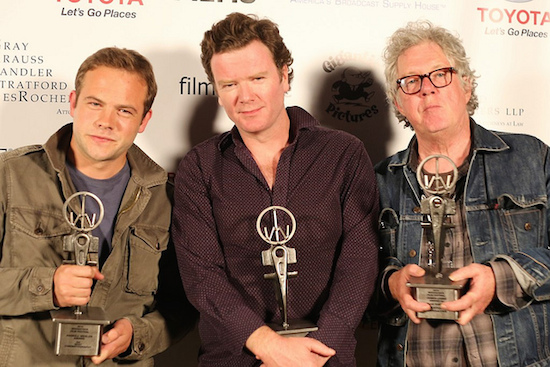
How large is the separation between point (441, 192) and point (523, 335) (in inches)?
22.4

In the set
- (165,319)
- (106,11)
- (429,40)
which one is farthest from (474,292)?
(106,11)

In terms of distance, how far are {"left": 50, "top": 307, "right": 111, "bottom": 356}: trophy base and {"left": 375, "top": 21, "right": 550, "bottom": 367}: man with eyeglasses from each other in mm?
892

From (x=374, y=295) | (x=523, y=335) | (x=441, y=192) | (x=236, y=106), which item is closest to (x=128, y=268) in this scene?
(x=236, y=106)

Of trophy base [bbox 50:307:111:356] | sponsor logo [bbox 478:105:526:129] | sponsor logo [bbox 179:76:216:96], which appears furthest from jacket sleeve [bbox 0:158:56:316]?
sponsor logo [bbox 478:105:526:129]

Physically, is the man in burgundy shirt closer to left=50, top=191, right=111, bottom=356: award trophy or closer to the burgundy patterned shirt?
the burgundy patterned shirt

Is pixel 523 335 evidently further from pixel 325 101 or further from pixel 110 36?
pixel 110 36

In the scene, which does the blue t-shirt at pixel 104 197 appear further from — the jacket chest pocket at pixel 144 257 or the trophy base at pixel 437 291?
the trophy base at pixel 437 291

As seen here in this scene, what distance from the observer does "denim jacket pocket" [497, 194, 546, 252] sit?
7.32 ft

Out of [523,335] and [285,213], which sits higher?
[285,213]

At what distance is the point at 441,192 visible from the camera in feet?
6.49

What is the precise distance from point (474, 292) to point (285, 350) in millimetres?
555

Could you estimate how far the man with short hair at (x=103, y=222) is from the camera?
2199mm

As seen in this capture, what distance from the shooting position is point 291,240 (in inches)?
87.5

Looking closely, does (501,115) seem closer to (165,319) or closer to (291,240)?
(291,240)
